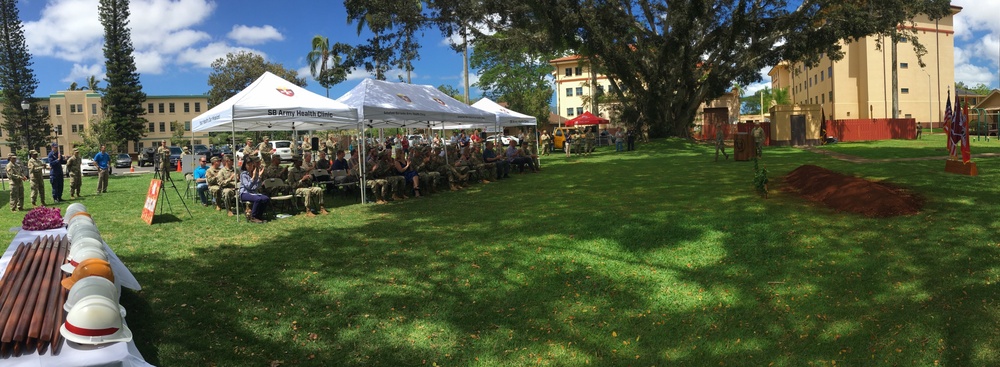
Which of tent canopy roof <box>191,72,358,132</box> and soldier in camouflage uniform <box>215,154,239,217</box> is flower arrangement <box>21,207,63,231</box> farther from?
soldier in camouflage uniform <box>215,154,239,217</box>

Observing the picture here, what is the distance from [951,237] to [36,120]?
249 feet

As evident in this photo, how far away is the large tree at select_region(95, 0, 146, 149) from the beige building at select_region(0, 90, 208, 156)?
51.4 feet

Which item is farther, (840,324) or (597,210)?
(597,210)

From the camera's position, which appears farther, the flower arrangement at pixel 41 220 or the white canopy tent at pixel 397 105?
the white canopy tent at pixel 397 105

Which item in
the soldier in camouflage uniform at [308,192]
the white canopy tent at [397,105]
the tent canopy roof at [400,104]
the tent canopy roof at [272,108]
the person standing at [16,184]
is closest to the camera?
the tent canopy roof at [272,108]

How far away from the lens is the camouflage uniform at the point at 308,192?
11.1 metres

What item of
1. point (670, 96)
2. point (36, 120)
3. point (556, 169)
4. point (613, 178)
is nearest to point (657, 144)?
point (670, 96)

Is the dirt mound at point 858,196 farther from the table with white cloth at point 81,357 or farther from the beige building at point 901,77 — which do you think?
the beige building at point 901,77

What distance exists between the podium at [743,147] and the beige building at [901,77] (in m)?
42.3

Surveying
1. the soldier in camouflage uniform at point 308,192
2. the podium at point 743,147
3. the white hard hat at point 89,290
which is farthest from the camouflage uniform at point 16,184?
the podium at point 743,147

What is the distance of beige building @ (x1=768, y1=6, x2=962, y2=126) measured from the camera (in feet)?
177

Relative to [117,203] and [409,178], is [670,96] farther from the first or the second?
[117,203]

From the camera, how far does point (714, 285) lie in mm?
6219

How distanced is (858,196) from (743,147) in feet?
37.2
